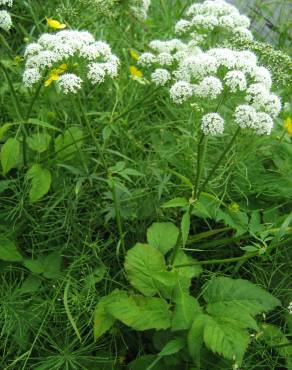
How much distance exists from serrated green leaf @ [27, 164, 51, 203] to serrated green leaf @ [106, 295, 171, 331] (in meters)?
0.65

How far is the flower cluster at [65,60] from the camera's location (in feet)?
7.77

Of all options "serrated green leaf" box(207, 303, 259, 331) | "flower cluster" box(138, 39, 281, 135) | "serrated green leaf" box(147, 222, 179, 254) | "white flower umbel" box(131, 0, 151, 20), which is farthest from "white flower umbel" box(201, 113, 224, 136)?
"white flower umbel" box(131, 0, 151, 20)

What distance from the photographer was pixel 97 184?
298cm

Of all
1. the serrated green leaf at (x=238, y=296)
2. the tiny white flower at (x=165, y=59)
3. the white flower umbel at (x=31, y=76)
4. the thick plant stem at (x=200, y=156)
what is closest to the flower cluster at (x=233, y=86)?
the thick plant stem at (x=200, y=156)

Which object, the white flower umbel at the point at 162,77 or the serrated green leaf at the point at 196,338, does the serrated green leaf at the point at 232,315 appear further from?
the white flower umbel at the point at 162,77

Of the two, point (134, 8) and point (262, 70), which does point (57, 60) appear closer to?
point (262, 70)

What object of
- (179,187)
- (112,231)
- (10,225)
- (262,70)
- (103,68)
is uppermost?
(262,70)

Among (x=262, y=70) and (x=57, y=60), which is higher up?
(x=262, y=70)

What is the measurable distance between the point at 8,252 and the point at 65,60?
969 millimetres

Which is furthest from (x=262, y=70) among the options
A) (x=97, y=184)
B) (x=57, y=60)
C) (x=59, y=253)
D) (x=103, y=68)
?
(x=59, y=253)

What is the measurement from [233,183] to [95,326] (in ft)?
→ 3.70

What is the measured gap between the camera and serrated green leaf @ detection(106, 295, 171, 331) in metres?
2.30

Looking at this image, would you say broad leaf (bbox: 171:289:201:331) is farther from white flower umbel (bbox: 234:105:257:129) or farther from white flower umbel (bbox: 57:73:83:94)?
white flower umbel (bbox: 57:73:83:94)

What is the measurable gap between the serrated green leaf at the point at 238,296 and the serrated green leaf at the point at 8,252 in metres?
0.93
